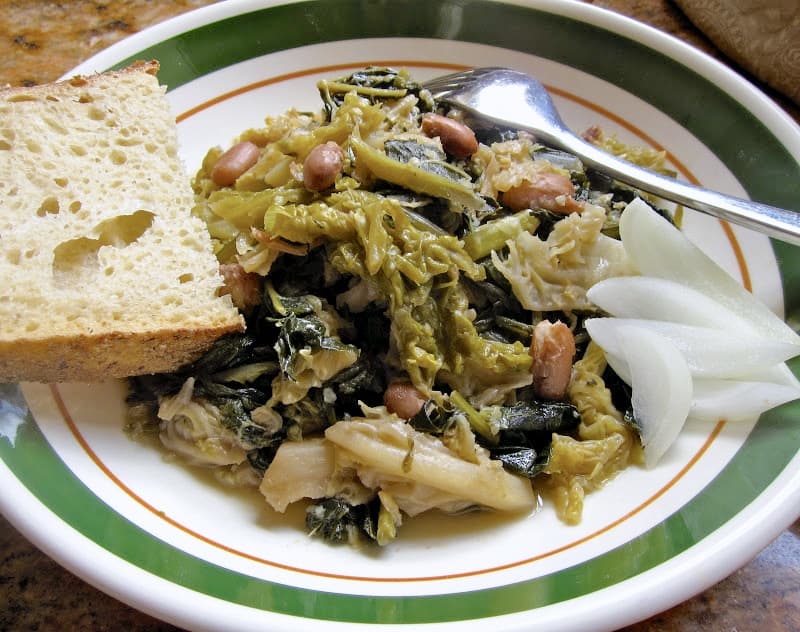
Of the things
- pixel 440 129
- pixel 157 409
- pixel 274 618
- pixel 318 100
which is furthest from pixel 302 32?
pixel 274 618

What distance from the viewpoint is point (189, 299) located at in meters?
2.35

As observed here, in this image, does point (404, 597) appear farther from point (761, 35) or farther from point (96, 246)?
point (761, 35)

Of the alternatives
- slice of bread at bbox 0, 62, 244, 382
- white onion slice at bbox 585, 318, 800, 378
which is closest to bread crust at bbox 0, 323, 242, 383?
slice of bread at bbox 0, 62, 244, 382

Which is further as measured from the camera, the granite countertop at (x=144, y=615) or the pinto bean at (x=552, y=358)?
the pinto bean at (x=552, y=358)

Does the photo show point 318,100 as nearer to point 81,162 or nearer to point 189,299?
point 81,162

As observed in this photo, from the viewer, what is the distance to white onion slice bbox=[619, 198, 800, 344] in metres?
2.39

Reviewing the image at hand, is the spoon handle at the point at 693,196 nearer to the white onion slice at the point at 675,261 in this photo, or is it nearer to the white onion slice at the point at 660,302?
the white onion slice at the point at 675,261

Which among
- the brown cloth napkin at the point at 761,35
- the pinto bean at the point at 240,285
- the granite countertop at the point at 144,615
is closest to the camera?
the granite countertop at the point at 144,615

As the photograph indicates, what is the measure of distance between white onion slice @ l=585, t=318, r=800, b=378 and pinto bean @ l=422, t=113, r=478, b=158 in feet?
2.83

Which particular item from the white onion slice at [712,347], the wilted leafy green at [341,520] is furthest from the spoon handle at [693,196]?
the wilted leafy green at [341,520]

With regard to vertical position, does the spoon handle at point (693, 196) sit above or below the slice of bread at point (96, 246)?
above

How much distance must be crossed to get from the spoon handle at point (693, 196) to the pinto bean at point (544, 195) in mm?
255

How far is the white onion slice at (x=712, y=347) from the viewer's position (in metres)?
2.18

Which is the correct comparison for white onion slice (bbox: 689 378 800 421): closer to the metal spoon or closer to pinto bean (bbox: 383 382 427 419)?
the metal spoon
